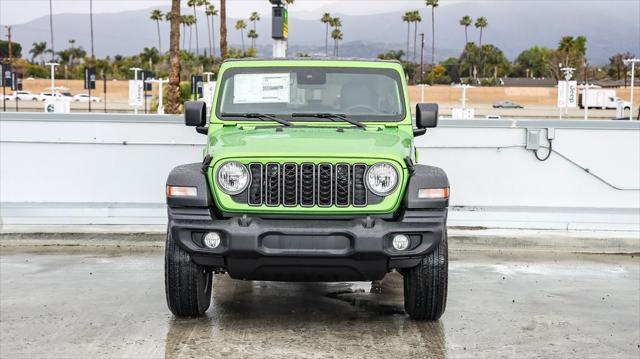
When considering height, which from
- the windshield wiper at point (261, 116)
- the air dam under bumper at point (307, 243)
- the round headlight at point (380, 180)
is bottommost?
the air dam under bumper at point (307, 243)

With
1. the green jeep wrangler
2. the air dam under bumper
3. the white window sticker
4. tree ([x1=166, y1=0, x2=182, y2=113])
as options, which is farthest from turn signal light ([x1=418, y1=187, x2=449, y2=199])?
tree ([x1=166, y1=0, x2=182, y2=113])

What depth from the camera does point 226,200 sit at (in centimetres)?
707

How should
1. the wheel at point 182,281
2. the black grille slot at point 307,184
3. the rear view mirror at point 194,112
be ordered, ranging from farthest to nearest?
1. the rear view mirror at point 194,112
2. the wheel at point 182,281
3. the black grille slot at point 307,184

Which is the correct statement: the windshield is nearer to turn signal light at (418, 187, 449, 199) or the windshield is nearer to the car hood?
the car hood

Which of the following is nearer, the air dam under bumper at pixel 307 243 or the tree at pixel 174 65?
the air dam under bumper at pixel 307 243

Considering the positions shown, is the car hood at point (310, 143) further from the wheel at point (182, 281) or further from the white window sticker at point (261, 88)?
the wheel at point (182, 281)

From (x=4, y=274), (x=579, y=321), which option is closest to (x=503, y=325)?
(x=579, y=321)

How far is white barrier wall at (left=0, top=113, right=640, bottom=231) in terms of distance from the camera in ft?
41.3

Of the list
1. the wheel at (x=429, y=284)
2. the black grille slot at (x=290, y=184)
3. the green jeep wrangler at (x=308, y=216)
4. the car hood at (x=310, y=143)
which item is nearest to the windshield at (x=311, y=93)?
the car hood at (x=310, y=143)

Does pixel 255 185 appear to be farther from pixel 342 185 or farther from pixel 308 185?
pixel 342 185

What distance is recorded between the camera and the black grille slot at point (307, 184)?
7.02 meters

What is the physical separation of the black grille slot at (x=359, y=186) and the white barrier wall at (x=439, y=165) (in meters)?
5.67

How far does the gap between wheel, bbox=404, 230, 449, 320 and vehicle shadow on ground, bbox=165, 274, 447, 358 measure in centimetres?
→ 13

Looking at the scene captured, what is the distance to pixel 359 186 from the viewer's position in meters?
7.06
